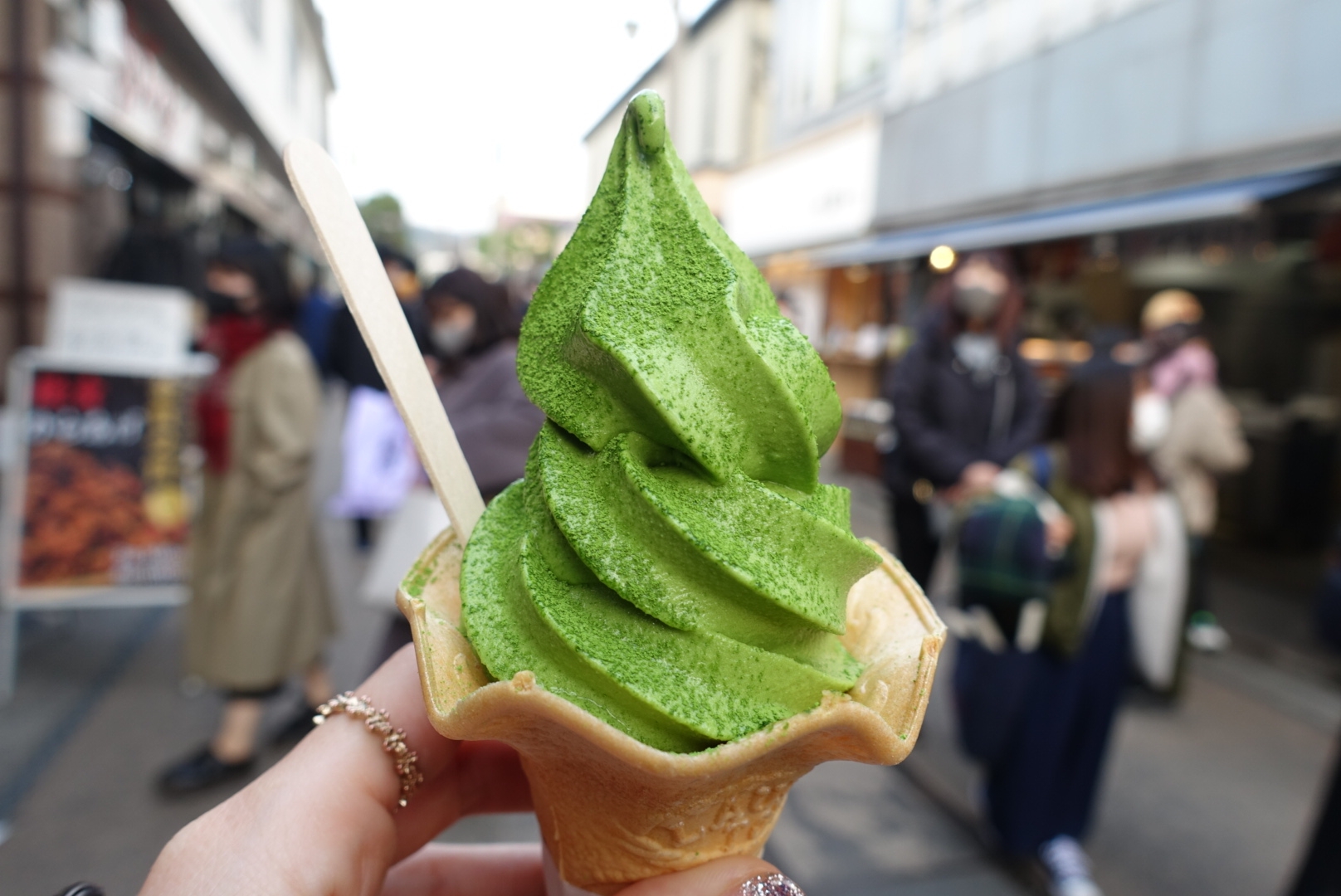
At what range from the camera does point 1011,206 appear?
8.55 m

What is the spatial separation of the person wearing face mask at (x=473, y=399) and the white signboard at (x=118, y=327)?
Result: 220 centimetres

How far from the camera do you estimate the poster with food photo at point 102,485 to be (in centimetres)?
407

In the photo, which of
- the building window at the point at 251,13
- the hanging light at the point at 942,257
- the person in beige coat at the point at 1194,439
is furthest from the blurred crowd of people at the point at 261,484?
the hanging light at the point at 942,257

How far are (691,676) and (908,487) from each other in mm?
3257

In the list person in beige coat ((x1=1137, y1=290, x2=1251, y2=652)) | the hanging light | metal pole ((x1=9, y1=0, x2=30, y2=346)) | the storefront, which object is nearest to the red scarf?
metal pole ((x1=9, y1=0, x2=30, y2=346))

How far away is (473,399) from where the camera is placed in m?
2.91

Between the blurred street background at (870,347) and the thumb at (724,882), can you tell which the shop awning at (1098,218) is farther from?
the thumb at (724,882)

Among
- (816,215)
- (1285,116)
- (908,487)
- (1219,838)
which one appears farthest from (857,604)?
(816,215)

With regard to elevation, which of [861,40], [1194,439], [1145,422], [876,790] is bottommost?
[876,790]

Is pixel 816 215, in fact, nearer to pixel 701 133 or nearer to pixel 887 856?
pixel 701 133

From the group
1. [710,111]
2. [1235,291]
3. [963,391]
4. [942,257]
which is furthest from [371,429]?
[710,111]

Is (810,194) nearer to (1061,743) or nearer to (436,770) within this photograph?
(1061,743)

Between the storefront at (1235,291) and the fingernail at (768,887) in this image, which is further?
the storefront at (1235,291)

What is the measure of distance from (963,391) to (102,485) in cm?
466
